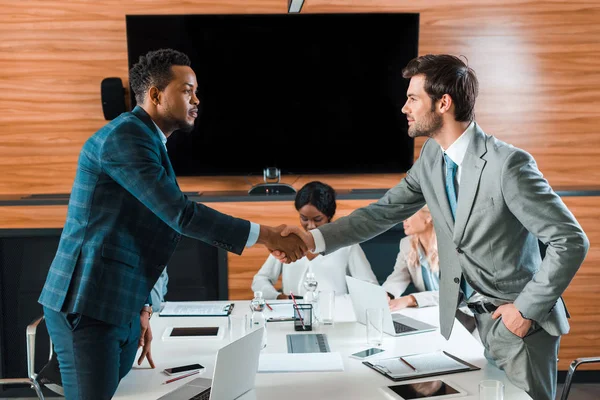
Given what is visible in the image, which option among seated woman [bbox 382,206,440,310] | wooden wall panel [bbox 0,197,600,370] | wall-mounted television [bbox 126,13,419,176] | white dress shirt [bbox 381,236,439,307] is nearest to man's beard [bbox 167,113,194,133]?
seated woman [bbox 382,206,440,310]

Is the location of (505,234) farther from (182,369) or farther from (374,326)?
(182,369)

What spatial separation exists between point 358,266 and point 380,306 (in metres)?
1.10

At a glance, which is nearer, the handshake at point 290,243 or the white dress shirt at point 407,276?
the handshake at point 290,243

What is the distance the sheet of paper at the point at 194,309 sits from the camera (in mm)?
2996

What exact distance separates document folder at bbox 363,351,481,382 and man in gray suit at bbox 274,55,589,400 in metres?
0.12

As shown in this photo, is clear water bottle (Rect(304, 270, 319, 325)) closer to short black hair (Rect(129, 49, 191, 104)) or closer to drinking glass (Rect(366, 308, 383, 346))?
drinking glass (Rect(366, 308, 383, 346))

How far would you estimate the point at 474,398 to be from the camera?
1.93 metres

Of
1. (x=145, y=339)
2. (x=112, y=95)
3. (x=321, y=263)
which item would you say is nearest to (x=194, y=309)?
(x=145, y=339)

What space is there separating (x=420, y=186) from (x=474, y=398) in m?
1.00

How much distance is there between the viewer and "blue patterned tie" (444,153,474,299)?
2.38 meters

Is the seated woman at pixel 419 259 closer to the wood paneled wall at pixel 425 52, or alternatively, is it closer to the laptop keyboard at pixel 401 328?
the laptop keyboard at pixel 401 328

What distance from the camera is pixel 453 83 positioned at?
2.38 meters

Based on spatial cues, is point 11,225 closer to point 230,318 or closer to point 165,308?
point 165,308

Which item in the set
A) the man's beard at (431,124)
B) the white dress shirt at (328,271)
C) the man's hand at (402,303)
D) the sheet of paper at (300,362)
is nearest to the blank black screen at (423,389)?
the sheet of paper at (300,362)
